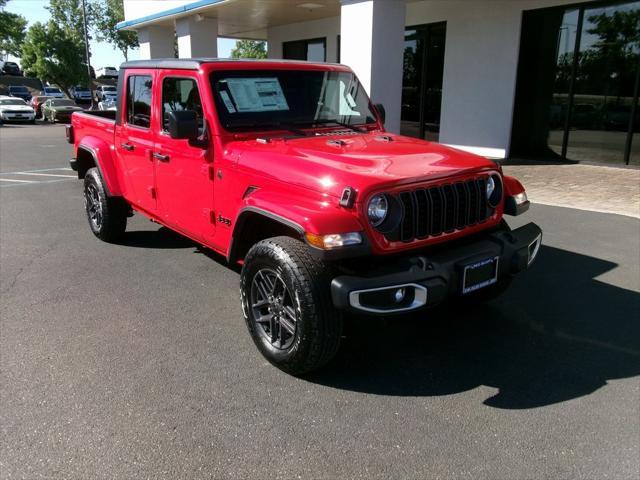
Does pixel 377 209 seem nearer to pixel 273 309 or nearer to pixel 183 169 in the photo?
pixel 273 309

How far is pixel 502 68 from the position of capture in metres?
12.4

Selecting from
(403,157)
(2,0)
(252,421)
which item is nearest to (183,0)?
(403,157)

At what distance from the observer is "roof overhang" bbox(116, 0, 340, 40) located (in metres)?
14.6

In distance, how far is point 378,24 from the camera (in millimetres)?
10242

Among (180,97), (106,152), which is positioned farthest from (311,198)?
(106,152)

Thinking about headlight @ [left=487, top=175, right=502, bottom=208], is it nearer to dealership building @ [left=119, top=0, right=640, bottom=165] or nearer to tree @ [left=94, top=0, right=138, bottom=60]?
dealership building @ [left=119, top=0, right=640, bottom=165]

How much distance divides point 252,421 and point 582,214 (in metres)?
6.23

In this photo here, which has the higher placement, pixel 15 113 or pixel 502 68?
pixel 502 68

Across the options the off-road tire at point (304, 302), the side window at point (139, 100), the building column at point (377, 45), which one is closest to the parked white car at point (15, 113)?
the building column at point (377, 45)

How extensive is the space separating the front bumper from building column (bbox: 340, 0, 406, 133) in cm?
766

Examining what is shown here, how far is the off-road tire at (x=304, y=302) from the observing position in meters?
3.00

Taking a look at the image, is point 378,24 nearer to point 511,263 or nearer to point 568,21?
point 568,21

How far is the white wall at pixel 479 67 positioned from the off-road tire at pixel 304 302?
10.8 metres

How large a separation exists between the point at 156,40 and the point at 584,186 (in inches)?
649
